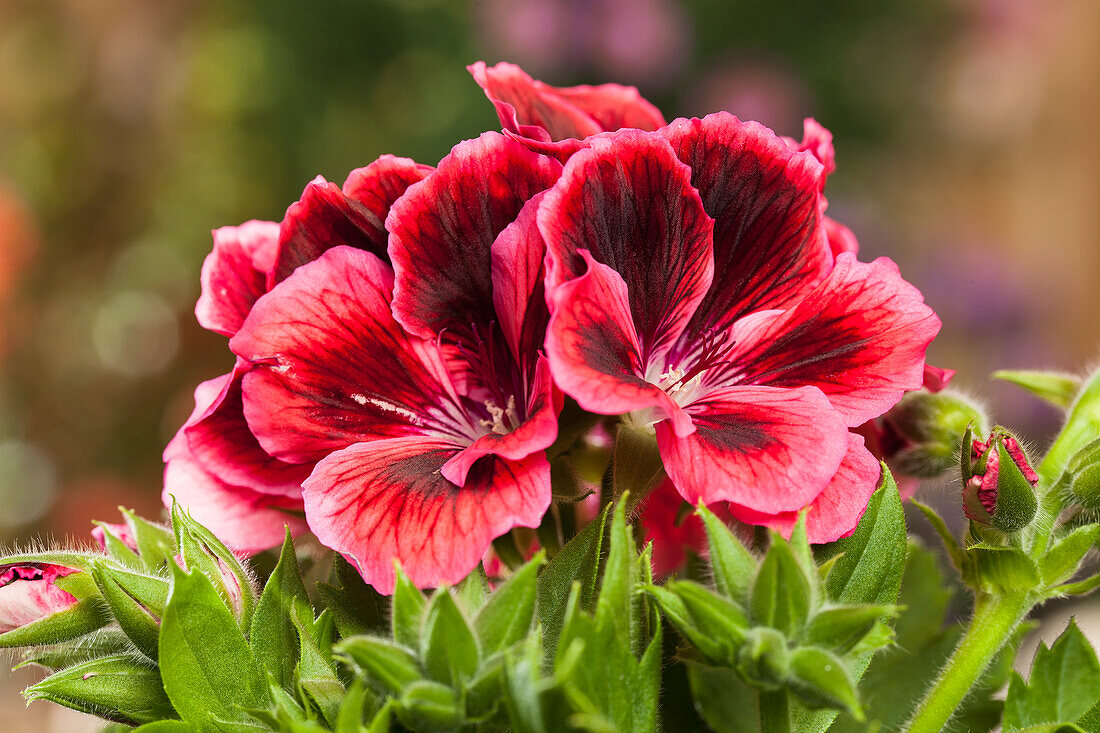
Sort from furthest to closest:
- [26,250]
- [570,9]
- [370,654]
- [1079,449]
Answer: [26,250]
[570,9]
[1079,449]
[370,654]

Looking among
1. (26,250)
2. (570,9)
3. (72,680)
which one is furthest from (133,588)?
(26,250)

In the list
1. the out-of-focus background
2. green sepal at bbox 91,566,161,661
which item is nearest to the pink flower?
green sepal at bbox 91,566,161,661

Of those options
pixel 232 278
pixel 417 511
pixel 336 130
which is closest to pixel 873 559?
pixel 417 511

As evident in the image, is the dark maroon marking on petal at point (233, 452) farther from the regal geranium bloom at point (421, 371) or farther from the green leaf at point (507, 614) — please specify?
the green leaf at point (507, 614)

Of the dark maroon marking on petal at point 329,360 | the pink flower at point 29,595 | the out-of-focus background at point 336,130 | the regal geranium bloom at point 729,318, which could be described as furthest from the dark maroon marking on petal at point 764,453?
the out-of-focus background at point 336,130

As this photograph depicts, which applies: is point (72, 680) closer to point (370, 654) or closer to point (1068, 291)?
point (370, 654)

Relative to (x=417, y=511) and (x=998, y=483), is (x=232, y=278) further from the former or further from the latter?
(x=998, y=483)
